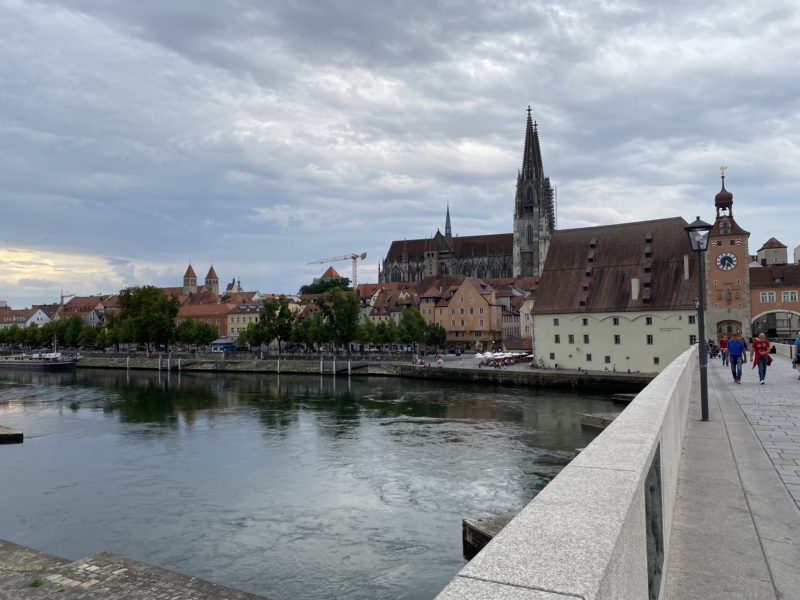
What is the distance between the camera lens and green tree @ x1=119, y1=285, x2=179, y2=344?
105 m

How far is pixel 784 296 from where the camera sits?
66812mm

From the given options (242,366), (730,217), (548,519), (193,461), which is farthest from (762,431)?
(242,366)

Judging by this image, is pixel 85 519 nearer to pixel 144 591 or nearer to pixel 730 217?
pixel 144 591

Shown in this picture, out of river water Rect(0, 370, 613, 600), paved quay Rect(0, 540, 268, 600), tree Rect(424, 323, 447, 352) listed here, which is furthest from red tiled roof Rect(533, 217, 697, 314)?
paved quay Rect(0, 540, 268, 600)

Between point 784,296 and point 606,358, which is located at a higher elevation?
point 784,296

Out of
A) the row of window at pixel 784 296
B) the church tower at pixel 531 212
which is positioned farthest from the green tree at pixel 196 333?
the row of window at pixel 784 296

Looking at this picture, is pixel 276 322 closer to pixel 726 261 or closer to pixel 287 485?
pixel 726 261

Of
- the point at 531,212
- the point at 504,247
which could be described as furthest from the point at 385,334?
the point at 504,247

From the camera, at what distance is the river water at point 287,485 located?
13992 millimetres

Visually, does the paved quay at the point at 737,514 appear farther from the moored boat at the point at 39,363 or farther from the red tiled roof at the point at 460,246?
the red tiled roof at the point at 460,246

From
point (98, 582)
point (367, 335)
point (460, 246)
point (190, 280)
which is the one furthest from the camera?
point (190, 280)

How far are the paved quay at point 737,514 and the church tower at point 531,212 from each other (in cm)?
12863

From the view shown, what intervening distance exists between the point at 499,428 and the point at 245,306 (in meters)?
110

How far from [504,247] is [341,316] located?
7117cm
